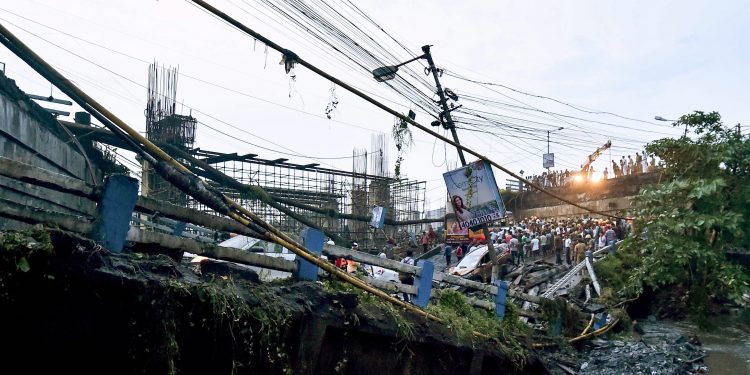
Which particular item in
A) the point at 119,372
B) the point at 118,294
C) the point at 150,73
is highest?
the point at 150,73

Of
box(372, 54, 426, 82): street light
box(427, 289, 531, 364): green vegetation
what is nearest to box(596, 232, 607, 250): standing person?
box(372, 54, 426, 82): street light

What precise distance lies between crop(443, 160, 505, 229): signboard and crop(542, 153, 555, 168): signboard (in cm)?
2950

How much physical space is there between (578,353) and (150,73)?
13.9 metres

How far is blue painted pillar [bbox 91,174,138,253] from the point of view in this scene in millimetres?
4324

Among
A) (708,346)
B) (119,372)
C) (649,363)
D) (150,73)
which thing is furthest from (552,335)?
(150,73)

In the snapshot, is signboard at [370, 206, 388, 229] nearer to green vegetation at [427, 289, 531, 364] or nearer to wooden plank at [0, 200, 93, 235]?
green vegetation at [427, 289, 531, 364]

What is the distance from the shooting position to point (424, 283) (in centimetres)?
772

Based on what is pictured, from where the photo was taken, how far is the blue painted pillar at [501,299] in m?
Answer: 9.80

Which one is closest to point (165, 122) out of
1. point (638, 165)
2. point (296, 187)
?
point (296, 187)

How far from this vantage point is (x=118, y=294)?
422 centimetres

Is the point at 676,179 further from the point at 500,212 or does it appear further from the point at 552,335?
the point at 552,335

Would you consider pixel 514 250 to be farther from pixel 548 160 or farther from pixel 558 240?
pixel 548 160

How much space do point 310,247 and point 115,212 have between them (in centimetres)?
218

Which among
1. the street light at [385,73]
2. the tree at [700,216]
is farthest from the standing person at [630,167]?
the street light at [385,73]
